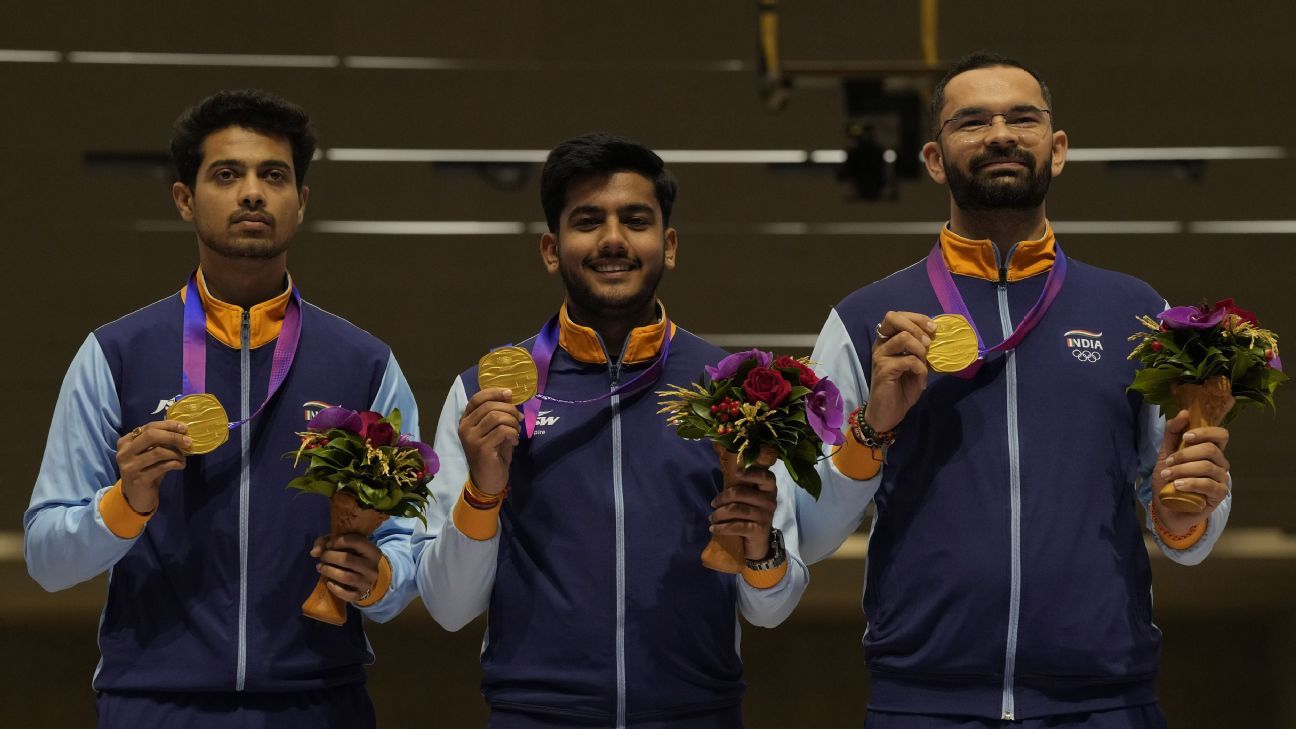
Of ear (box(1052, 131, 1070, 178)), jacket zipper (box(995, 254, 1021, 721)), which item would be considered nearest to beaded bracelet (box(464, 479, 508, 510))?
jacket zipper (box(995, 254, 1021, 721))

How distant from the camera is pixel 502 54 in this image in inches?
265

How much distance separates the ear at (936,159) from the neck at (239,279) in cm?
132

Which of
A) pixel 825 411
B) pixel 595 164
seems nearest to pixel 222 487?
pixel 595 164

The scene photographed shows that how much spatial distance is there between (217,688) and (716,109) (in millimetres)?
4412

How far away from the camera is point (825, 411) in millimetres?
2682

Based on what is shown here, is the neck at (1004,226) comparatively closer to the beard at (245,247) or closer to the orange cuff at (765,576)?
the orange cuff at (765,576)

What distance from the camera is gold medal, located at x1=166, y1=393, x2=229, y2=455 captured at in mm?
2775

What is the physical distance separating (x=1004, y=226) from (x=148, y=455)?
1.64 meters

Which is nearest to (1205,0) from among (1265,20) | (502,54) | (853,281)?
(1265,20)

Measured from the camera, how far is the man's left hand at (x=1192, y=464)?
2.61 m

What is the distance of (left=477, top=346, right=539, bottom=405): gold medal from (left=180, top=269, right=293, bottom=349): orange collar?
18.7 inches

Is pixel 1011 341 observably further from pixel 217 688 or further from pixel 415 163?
pixel 415 163

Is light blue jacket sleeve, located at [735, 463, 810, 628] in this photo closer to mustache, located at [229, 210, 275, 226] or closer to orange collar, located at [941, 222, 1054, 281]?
orange collar, located at [941, 222, 1054, 281]

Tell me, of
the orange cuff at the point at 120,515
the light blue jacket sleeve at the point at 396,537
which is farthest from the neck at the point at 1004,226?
the orange cuff at the point at 120,515
